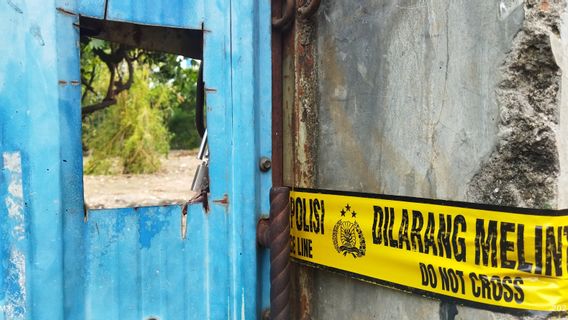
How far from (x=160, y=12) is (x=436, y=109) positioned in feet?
2.99

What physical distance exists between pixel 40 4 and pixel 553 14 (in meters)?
1.35

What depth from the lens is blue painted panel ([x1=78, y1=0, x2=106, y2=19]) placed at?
1463 millimetres

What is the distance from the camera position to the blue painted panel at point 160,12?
4.97ft

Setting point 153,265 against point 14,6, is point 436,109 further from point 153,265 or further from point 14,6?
point 14,6

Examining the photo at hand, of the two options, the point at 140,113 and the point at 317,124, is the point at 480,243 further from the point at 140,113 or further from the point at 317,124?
the point at 140,113

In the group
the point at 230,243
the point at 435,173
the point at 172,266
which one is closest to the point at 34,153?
the point at 172,266

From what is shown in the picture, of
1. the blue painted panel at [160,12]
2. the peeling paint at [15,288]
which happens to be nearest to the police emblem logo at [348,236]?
the blue painted panel at [160,12]

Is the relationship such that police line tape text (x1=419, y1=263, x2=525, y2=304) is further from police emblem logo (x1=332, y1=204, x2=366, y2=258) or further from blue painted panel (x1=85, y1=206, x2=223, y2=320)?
blue painted panel (x1=85, y1=206, x2=223, y2=320)

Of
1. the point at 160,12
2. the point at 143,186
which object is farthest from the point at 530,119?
the point at 143,186

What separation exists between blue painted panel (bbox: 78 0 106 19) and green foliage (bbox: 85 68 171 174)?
8406 mm

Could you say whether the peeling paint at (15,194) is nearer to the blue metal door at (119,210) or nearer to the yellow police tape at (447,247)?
the blue metal door at (119,210)

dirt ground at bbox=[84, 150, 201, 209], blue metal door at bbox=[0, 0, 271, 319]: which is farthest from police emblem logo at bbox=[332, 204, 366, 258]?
dirt ground at bbox=[84, 150, 201, 209]

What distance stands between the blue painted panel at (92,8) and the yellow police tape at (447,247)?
0.89 m

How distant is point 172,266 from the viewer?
5.29 feet
